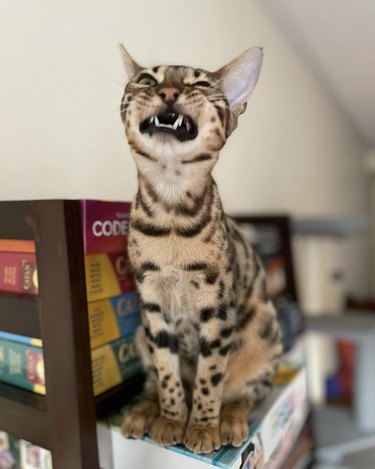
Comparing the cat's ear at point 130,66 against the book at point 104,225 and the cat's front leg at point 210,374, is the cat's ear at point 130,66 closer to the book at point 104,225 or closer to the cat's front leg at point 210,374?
the book at point 104,225

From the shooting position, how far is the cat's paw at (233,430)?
0.55 meters

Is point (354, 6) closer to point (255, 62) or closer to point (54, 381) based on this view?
point (255, 62)

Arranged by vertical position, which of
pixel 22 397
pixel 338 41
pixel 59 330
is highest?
pixel 338 41

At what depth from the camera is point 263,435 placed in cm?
61

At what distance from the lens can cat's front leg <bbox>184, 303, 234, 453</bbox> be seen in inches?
21.0

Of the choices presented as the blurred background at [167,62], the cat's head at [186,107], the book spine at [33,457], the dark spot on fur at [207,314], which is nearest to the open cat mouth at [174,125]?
the cat's head at [186,107]

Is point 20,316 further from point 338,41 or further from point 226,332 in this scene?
point 338,41

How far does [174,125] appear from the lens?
42 centimetres

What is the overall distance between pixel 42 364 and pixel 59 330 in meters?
0.08

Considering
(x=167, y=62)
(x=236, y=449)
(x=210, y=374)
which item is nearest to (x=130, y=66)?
(x=167, y=62)

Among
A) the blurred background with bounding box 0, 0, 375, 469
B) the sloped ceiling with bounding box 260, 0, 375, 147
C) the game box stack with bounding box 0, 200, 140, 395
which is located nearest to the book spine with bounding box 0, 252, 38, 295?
the game box stack with bounding box 0, 200, 140, 395

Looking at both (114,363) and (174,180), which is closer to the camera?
(174,180)

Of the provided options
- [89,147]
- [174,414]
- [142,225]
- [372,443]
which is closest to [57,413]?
[174,414]

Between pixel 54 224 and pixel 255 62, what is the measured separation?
0.98ft
